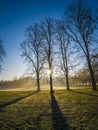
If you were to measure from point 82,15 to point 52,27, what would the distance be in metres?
5.86

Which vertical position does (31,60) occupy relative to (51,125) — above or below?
above

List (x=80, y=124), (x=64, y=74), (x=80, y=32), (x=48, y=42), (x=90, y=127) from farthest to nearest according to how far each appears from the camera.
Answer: (x=64, y=74) → (x=48, y=42) → (x=80, y=32) → (x=80, y=124) → (x=90, y=127)

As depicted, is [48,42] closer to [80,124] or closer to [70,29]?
[70,29]

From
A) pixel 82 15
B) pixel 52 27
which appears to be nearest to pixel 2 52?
pixel 52 27

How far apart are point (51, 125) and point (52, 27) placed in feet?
75.0

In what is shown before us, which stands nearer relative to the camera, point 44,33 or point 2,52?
point 2,52

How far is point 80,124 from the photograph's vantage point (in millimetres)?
5516

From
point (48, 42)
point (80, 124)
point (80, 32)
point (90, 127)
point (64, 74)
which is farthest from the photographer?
point (64, 74)

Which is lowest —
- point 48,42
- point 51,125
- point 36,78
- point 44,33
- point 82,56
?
point 51,125

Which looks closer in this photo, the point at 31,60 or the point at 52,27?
the point at 52,27

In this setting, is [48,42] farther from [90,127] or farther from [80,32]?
[90,127]

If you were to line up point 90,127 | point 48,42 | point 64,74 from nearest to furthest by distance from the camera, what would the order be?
point 90,127 < point 48,42 < point 64,74

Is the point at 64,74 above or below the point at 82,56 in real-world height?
below

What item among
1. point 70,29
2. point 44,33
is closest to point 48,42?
point 44,33
